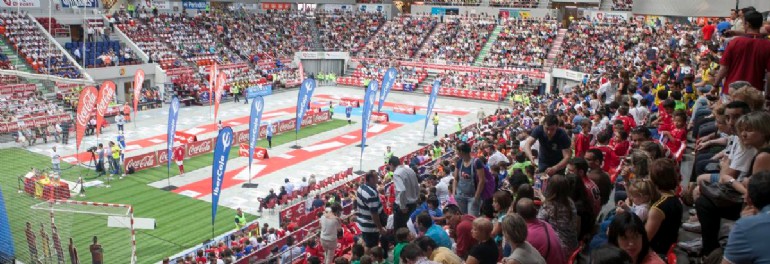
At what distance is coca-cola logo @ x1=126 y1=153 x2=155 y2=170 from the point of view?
84.2 feet

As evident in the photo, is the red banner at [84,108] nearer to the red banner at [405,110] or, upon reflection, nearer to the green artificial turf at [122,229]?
the green artificial turf at [122,229]

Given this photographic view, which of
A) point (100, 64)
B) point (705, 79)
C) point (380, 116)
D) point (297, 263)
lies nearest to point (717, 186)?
point (705, 79)

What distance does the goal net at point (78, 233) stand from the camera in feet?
48.5

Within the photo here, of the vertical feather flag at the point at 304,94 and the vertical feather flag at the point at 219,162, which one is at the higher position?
the vertical feather flag at the point at 304,94

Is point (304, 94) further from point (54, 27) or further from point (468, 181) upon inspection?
point (54, 27)

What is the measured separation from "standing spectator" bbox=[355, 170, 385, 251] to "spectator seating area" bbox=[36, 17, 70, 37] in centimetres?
4058

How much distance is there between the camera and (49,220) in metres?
14.7

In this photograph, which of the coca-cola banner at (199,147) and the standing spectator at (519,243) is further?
the coca-cola banner at (199,147)

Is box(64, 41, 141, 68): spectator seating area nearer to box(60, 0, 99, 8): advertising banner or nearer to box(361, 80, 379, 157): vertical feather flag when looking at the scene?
box(60, 0, 99, 8): advertising banner

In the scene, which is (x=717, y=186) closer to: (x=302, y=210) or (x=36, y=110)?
(x=302, y=210)

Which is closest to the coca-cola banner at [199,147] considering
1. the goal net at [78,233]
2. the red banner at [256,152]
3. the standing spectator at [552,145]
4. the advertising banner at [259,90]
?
the red banner at [256,152]

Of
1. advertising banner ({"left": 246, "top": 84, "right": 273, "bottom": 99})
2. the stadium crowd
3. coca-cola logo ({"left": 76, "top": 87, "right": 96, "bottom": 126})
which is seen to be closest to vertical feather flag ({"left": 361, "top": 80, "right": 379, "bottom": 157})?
coca-cola logo ({"left": 76, "top": 87, "right": 96, "bottom": 126})

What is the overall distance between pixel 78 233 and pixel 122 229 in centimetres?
128

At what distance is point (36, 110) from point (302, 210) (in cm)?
1564
